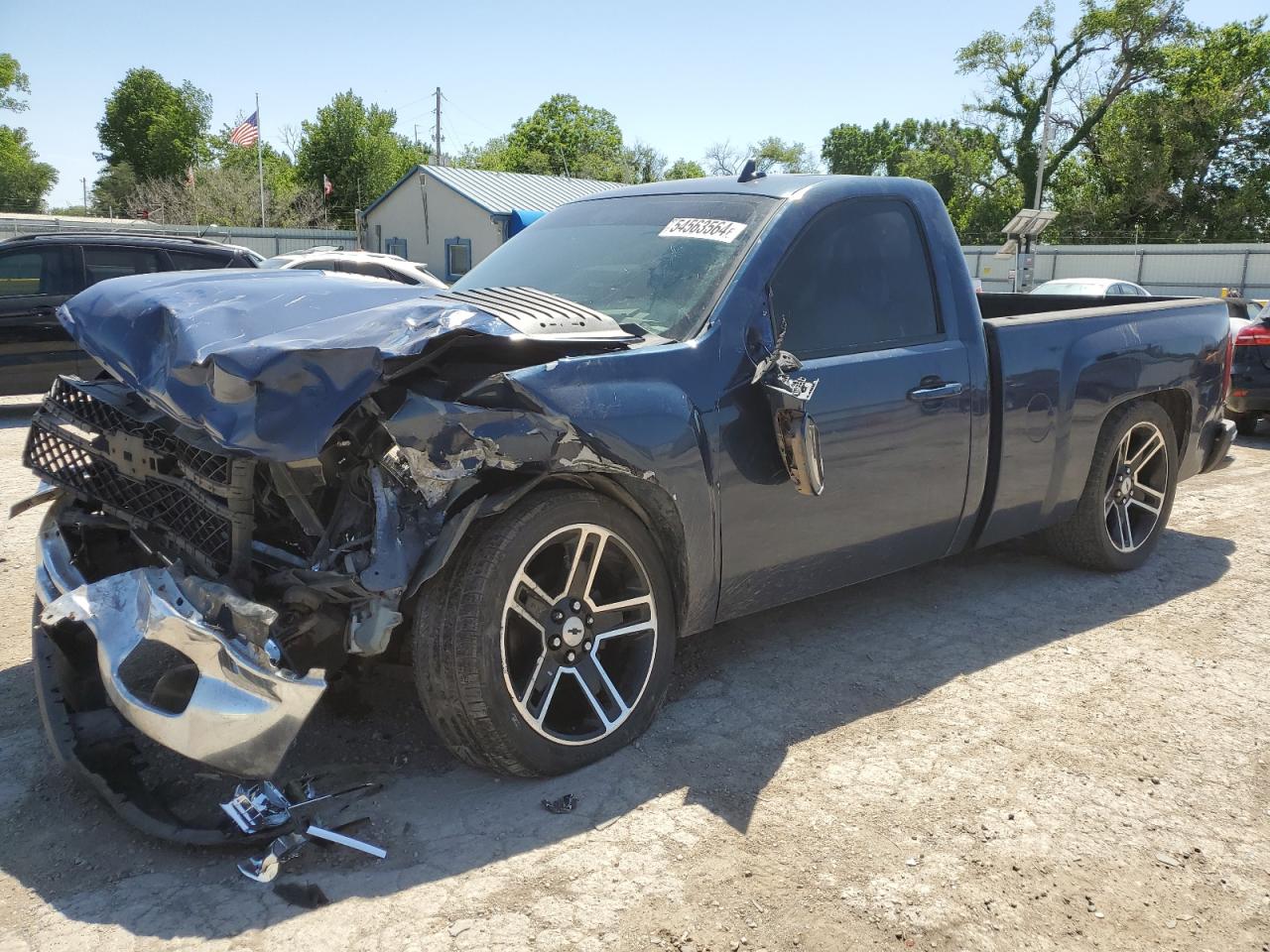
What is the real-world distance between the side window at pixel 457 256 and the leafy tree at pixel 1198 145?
97.3 ft

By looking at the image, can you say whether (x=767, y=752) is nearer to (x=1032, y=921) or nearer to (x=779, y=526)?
(x=779, y=526)

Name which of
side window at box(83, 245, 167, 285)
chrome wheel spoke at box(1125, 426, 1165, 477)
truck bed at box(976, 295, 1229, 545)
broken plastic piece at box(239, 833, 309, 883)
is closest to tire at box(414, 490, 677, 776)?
broken plastic piece at box(239, 833, 309, 883)

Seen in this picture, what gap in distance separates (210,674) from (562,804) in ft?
3.56

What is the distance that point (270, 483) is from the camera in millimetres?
3035

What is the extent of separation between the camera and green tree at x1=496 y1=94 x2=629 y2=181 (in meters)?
69.6

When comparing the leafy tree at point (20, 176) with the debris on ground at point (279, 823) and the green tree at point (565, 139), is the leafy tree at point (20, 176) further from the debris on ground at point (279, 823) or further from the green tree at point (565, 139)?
the debris on ground at point (279, 823)

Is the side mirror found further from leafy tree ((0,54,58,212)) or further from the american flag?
leafy tree ((0,54,58,212))

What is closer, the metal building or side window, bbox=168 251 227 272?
side window, bbox=168 251 227 272

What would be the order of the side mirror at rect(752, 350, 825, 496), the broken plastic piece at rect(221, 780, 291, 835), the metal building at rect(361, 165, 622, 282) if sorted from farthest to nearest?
the metal building at rect(361, 165, 622, 282)
the side mirror at rect(752, 350, 825, 496)
the broken plastic piece at rect(221, 780, 291, 835)

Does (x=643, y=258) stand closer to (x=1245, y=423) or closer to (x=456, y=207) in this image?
(x=1245, y=423)

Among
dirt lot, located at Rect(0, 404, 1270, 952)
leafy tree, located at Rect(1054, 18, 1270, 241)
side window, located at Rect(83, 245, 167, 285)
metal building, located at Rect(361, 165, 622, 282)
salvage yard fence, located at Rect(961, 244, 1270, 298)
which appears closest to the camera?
dirt lot, located at Rect(0, 404, 1270, 952)

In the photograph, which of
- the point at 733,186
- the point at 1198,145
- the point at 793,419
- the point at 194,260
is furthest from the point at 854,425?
the point at 1198,145

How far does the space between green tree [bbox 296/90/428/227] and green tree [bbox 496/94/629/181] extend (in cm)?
1649

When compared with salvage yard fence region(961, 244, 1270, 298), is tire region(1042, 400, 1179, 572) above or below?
below
